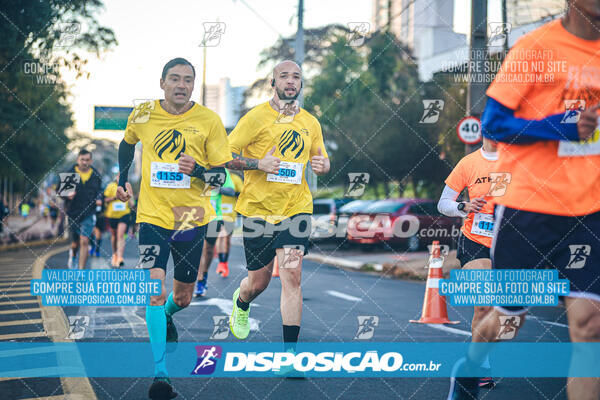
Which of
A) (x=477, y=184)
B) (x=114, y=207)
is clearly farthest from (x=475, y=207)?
(x=114, y=207)

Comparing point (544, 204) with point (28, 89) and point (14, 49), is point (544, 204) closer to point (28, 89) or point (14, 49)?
point (14, 49)

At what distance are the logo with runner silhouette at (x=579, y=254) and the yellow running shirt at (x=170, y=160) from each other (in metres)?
2.65

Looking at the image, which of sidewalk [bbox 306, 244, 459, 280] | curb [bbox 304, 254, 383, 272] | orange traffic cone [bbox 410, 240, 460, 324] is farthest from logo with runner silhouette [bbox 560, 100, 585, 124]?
curb [bbox 304, 254, 383, 272]

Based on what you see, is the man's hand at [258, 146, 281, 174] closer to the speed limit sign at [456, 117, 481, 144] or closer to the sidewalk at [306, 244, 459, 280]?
the speed limit sign at [456, 117, 481, 144]

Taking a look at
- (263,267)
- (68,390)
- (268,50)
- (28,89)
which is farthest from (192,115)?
(268,50)

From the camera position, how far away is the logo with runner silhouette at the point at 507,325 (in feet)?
12.3

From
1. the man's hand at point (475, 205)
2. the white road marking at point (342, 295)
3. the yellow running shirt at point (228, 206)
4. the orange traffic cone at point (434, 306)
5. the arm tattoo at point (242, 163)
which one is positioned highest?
the arm tattoo at point (242, 163)

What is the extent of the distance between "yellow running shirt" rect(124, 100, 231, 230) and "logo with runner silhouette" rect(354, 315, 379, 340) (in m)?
2.30

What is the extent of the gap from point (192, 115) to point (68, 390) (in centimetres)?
198

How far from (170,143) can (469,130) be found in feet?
23.6

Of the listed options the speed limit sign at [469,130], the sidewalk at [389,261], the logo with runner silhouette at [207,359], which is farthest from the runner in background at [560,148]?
the sidewalk at [389,261]

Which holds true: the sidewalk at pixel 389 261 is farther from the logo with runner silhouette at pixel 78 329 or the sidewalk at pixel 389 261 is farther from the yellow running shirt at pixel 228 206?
the logo with runner silhouette at pixel 78 329

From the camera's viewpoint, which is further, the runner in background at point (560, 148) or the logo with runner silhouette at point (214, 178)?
the logo with runner silhouette at point (214, 178)

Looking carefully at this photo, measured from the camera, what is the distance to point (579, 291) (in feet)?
11.1
